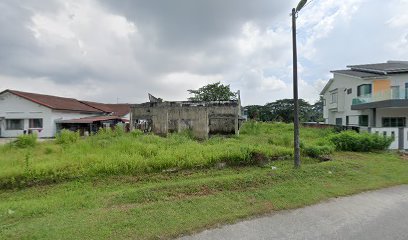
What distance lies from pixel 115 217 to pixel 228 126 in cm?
1710

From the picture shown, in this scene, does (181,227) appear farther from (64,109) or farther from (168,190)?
(64,109)

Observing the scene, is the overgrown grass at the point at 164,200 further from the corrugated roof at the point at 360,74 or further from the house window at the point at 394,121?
the corrugated roof at the point at 360,74

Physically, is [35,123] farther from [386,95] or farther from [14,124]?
[386,95]

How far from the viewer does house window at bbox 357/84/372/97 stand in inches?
888

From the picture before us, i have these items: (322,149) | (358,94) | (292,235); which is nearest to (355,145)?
(322,149)

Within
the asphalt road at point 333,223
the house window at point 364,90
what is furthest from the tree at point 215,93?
the asphalt road at point 333,223

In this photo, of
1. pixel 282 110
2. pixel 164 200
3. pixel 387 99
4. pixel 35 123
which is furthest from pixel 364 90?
pixel 282 110

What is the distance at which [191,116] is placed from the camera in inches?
787

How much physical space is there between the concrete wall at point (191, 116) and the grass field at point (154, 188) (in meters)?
9.07

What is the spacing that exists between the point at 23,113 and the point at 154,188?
89.9ft

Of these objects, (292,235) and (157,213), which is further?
(157,213)

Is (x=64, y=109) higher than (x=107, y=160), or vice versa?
(x=64, y=109)

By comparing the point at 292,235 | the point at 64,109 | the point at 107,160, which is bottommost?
the point at 292,235

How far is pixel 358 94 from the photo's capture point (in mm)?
23734
